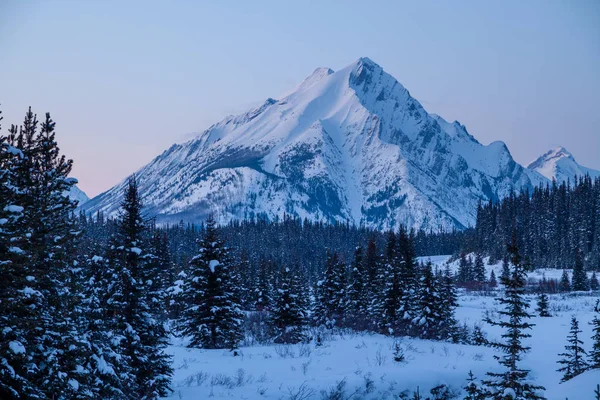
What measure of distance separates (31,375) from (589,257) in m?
105

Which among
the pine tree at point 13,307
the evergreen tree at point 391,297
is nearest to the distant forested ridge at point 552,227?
the evergreen tree at point 391,297

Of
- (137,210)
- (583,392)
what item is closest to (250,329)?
(137,210)

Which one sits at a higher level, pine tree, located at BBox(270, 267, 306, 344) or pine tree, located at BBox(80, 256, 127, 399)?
pine tree, located at BBox(80, 256, 127, 399)

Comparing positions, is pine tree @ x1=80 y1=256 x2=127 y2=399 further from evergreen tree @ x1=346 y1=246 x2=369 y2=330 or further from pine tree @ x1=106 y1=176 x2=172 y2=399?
evergreen tree @ x1=346 y1=246 x2=369 y2=330

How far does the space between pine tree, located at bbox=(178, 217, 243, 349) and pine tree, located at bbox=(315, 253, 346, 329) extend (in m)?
16.6

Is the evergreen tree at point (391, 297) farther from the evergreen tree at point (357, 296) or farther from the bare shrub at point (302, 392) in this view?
the bare shrub at point (302, 392)

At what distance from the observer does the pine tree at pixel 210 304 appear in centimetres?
2780

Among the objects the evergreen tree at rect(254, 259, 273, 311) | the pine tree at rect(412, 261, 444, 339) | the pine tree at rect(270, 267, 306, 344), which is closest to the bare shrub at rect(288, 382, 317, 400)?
the pine tree at rect(412, 261, 444, 339)

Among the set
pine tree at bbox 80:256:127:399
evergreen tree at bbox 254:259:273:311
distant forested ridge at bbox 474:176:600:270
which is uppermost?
distant forested ridge at bbox 474:176:600:270

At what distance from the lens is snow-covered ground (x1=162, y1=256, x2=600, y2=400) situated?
1494cm

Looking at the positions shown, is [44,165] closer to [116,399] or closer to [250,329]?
[116,399]

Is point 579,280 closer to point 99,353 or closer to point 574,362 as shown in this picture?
point 574,362

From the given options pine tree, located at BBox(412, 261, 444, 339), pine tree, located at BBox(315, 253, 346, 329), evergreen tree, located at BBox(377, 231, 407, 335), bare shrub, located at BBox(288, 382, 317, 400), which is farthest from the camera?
pine tree, located at BBox(315, 253, 346, 329)

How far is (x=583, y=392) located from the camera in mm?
13664
